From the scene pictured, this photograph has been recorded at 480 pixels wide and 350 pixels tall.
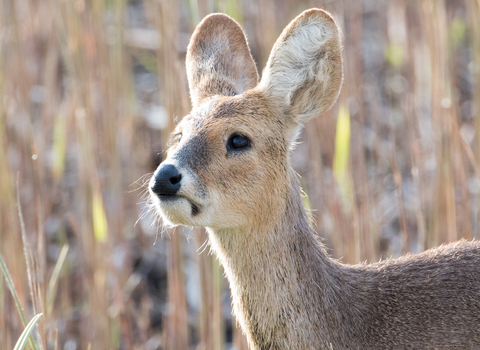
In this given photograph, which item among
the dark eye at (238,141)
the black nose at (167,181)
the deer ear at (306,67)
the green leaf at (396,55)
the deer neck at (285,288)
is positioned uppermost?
the green leaf at (396,55)

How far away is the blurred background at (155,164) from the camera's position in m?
5.53

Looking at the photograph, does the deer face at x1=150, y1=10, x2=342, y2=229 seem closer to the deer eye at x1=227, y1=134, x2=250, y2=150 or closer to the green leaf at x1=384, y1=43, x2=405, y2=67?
the deer eye at x1=227, y1=134, x2=250, y2=150

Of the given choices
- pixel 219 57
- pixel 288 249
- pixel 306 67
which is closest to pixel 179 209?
pixel 288 249

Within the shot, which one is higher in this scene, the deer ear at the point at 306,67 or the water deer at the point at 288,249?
the deer ear at the point at 306,67

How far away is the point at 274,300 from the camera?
372 centimetres

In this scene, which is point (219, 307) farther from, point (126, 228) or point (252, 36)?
point (252, 36)

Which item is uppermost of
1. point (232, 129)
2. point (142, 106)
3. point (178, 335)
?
point (142, 106)

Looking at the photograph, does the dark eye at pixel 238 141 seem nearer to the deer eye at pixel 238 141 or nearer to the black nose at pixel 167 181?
the deer eye at pixel 238 141

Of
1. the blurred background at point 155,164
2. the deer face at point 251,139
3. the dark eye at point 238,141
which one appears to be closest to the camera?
the deer face at point 251,139

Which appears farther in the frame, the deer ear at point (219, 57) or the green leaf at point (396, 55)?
the green leaf at point (396, 55)

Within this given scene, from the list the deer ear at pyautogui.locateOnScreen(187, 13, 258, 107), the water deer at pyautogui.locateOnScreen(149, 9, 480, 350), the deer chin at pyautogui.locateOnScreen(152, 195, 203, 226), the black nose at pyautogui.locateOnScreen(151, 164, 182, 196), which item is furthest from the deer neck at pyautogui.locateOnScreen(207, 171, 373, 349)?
the deer ear at pyautogui.locateOnScreen(187, 13, 258, 107)

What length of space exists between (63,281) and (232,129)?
3.67 meters

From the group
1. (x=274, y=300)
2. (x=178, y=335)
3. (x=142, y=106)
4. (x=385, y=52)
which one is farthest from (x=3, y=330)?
(x=385, y=52)

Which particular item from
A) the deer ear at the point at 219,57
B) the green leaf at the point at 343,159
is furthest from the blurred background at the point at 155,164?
the deer ear at the point at 219,57
